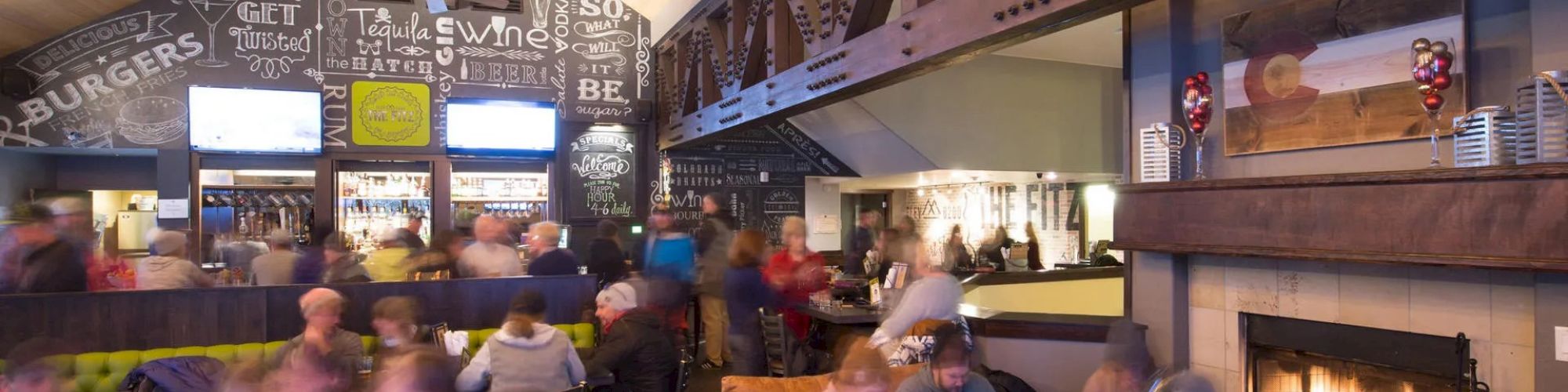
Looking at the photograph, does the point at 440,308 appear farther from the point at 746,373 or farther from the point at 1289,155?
the point at 1289,155

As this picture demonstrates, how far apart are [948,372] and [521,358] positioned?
80.6 inches

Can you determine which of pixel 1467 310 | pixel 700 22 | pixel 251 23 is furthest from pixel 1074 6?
pixel 251 23

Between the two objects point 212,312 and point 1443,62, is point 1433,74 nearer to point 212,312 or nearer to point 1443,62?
point 1443,62

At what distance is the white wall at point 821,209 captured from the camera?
11422 mm

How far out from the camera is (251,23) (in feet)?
27.8

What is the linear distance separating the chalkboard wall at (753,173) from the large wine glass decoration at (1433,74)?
24.5 feet

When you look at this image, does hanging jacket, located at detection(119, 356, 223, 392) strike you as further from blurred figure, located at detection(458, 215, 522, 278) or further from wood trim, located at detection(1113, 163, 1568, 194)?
wood trim, located at detection(1113, 163, 1568, 194)

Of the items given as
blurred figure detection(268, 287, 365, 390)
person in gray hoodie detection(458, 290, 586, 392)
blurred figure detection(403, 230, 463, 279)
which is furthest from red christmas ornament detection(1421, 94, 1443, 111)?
blurred figure detection(403, 230, 463, 279)

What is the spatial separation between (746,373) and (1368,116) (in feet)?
12.1

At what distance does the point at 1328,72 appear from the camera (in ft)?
11.2

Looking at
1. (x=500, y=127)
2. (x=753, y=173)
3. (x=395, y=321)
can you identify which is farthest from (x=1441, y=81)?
(x=500, y=127)

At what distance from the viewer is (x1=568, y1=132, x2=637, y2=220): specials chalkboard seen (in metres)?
9.37

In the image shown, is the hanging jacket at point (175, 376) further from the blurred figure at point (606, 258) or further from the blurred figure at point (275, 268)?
the blurred figure at point (606, 258)

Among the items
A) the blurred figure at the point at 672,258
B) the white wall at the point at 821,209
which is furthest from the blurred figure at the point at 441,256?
the white wall at the point at 821,209
